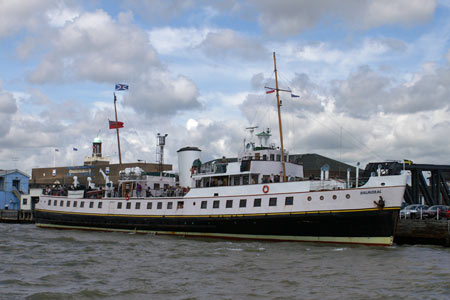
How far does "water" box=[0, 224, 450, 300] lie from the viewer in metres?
16.9

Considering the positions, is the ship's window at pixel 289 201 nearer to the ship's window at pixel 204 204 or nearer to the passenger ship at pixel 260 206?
the passenger ship at pixel 260 206

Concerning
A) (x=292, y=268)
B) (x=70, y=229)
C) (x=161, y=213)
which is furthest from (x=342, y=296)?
(x=70, y=229)

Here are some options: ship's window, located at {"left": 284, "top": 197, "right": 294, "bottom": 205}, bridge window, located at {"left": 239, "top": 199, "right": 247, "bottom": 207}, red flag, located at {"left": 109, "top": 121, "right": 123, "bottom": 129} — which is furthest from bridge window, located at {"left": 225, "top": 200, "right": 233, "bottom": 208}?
red flag, located at {"left": 109, "top": 121, "right": 123, "bottom": 129}

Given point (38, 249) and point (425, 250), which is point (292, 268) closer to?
point (425, 250)

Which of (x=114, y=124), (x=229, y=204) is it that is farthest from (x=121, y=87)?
(x=229, y=204)

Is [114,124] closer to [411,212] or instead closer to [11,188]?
[11,188]

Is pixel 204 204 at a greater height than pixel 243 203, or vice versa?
pixel 243 203

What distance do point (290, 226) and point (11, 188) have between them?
51.1m

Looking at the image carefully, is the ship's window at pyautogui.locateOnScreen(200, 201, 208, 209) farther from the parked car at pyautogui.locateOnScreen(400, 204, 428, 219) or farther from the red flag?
the red flag

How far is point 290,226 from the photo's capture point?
3009 centimetres

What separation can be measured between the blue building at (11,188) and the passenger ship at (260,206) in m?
30.3

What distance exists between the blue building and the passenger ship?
30.3 metres

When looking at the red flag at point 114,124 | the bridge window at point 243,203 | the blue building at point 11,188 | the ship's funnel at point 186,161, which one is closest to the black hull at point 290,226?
the bridge window at point 243,203

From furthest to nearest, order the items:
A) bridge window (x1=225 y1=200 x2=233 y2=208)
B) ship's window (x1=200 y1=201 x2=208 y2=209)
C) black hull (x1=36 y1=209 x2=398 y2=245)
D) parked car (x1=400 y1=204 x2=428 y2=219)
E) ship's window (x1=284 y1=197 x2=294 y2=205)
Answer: parked car (x1=400 y1=204 x2=428 y2=219) < ship's window (x1=200 y1=201 x2=208 y2=209) < bridge window (x1=225 y1=200 x2=233 y2=208) < ship's window (x1=284 y1=197 x2=294 y2=205) < black hull (x1=36 y1=209 x2=398 y2=245)
